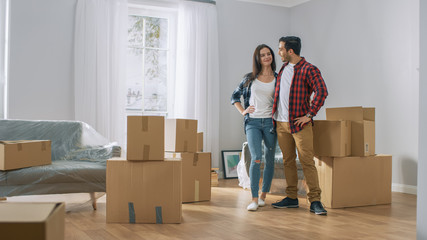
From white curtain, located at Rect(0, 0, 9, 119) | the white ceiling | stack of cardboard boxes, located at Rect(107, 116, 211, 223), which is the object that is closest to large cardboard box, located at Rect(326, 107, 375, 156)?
stack of cardboard boxes, located at Rect(107, 116, 211, 223)

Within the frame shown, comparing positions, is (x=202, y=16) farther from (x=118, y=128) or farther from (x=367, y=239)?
(x=367, y=239)

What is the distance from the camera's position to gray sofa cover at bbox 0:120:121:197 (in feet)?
9.82

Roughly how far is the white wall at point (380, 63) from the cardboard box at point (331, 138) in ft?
4.25

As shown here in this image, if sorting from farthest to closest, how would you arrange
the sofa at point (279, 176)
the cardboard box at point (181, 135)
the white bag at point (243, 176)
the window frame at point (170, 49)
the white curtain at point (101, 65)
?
the window frame at point (170, 49) < the white curtain at point (101, 65) < the white bag at point (243, 176) < the sofa at point (279, 176) < the cardboard box at point (181, 135)

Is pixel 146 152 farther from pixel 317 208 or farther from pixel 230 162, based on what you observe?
pixel 230 162

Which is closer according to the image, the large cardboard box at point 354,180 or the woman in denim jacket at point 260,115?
the woman in denim jacket at point 260,115

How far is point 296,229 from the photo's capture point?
106 inches

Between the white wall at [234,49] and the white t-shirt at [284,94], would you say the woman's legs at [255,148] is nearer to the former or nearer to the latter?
the white t-shirt at [284,94]

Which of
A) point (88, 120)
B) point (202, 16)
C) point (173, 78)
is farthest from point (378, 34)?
point (88, 120)

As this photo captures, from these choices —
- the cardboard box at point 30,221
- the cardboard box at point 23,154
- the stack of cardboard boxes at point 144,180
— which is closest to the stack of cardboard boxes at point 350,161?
the stack of cardboard boxes at point 144,180

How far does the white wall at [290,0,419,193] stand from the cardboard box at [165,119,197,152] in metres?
2.20

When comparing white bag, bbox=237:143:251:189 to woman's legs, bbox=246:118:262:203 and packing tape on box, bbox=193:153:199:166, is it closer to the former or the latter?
packing tape on box, bbox=193:153:199:166

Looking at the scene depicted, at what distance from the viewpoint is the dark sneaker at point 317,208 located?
3184mm

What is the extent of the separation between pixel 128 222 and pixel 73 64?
269 centimetres
